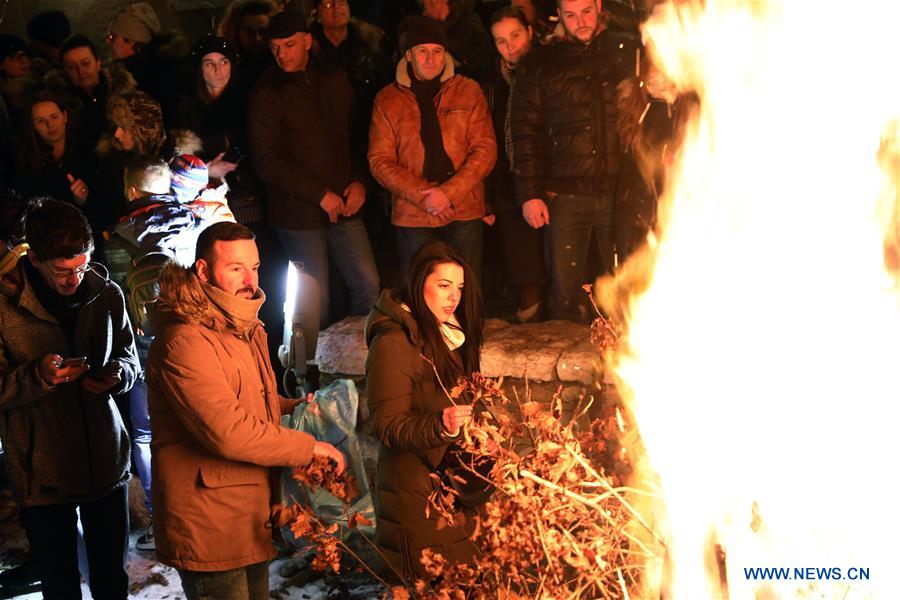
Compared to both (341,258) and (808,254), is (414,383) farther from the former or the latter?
(341,258)

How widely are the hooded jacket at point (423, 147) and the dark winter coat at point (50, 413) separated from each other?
7.65ft

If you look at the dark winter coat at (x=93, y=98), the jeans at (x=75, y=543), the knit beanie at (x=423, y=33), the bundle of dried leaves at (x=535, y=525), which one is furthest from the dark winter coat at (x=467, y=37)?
the jeans at (x=75, y=543)

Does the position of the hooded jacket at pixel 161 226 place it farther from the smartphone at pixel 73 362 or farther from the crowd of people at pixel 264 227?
the smartphone at pixel 73 362

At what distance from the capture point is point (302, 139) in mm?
6961

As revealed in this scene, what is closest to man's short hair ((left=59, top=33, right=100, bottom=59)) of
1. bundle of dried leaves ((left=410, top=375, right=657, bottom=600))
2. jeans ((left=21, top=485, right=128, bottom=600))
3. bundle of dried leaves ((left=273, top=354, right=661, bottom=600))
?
jeans ((left=21, top=485, right=128, bottom=600))

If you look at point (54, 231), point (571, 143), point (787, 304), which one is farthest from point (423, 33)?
point (787, 304)

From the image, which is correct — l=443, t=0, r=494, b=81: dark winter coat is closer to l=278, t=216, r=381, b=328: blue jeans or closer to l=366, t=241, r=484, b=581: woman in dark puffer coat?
l=278, t=216, r=381, b=328: blue jeans

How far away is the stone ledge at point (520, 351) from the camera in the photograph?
18.9 feet

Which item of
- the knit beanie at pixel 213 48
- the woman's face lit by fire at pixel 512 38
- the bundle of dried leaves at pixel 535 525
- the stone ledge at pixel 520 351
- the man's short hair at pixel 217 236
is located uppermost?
the knit beanie at pixel 213 48

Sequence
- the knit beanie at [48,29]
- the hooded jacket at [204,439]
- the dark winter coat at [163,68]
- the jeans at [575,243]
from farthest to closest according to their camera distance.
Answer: the knit beanie at [48,29], the dark winter coat at [163,68], the jeans at [575,243], the hooded jacket at [204,439]

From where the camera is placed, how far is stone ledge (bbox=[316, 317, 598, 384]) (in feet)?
18.9

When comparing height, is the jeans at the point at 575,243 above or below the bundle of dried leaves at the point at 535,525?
above

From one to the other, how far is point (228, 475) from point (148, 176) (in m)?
2.99

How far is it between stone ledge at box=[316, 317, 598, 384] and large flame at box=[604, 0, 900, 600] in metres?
1.00
